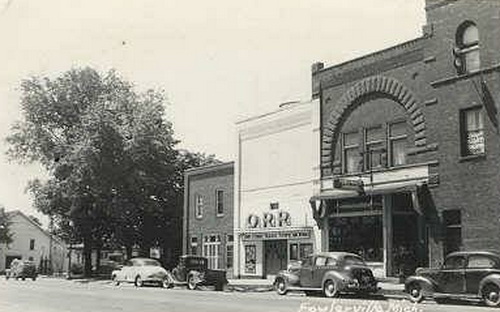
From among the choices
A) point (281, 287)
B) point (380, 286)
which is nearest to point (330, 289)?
point (281, 287)

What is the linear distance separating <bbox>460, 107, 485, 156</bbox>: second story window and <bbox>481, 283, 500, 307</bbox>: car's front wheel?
765 centimetres

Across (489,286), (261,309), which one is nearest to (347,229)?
(489,286)

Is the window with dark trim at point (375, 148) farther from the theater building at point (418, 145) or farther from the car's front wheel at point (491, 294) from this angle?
the car's front wheel at point (491, 294)

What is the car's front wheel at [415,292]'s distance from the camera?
22397 mm

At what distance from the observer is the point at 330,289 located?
2436 cm

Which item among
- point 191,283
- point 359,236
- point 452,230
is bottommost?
point 191,283

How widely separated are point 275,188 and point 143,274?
796 cm

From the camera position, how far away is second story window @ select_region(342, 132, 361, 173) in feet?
106

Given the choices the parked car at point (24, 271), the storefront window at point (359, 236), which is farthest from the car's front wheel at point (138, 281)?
the parked car at point (24, 271)

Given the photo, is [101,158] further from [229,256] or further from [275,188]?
[275,188]

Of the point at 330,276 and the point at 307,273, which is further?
the point at 307,273

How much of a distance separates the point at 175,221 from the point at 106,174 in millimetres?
12521

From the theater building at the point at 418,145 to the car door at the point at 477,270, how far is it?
479 cm

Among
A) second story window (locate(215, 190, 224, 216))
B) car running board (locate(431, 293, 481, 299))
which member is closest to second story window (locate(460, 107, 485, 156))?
car running board (locate(431, 293, 481, 299))
